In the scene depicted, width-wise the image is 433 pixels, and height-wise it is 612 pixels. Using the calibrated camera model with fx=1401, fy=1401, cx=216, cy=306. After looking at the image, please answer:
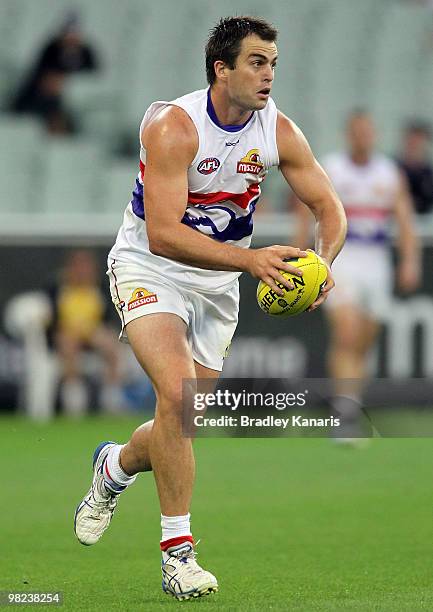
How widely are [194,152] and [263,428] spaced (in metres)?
1.27

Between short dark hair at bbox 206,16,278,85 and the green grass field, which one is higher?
short dark hair at bbox 206,16,278,85

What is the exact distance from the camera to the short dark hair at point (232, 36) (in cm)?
620

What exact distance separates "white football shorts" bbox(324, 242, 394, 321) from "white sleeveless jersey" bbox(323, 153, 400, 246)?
0.41 ft

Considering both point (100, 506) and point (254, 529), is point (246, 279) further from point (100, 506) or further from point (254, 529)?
point (100, 506)

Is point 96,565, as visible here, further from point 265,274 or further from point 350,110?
point 350,110

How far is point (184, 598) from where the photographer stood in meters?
5.73

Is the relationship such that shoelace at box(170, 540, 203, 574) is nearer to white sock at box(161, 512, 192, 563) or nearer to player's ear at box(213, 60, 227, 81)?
white sock at box(161, 512, 192, 563)

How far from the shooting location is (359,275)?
1317 centimetres

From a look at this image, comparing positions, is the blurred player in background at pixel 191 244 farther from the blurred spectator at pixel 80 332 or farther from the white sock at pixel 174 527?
the blurred spectator at pixel 80 332

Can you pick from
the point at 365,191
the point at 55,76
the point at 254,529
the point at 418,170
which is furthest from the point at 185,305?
the point at 55,76

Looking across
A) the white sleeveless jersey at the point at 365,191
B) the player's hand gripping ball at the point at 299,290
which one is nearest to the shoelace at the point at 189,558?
the player's hand gripping ball at the point at 299,290

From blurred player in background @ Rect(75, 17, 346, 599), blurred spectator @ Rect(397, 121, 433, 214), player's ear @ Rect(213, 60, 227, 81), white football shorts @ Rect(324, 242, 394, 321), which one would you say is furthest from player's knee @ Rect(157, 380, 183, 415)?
blurred spectator @ Rect(397, 121, 433, 214)

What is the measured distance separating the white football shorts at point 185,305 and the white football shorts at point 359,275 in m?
6.25

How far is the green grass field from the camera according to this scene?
5875 mm
